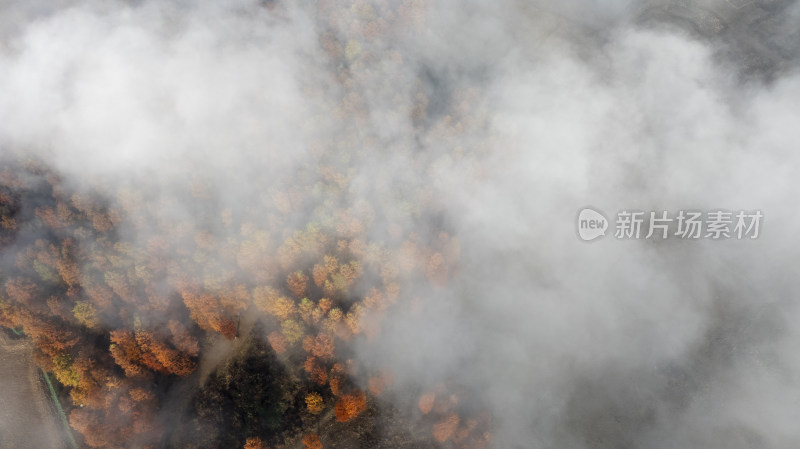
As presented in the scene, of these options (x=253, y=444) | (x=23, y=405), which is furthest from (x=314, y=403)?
(x=23, y=405)

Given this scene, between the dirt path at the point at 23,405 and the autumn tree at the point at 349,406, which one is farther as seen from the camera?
the autumn tree at the point at 349,406

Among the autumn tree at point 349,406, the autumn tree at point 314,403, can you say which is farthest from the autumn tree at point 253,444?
the autumn tree at point 349,406

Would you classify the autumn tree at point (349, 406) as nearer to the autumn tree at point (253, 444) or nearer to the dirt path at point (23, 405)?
the autumn tree at point (253, 444)

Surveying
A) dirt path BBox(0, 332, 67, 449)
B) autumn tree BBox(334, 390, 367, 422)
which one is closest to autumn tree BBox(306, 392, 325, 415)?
autumn tree BBox(334, 390, 367, 422)

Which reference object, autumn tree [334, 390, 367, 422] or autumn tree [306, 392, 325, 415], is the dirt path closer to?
autumn tree [306, 392, 325, 415]

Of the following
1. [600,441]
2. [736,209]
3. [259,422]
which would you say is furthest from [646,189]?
[259,422]

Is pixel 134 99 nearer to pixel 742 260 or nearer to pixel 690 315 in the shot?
pixel 690 315

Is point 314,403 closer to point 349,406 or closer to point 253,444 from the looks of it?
point 349,406

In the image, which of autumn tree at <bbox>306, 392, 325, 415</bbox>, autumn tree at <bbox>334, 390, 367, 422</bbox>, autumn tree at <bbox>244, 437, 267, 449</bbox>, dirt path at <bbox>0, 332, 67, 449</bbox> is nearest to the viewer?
dirt path at <bbox>0, 332, 67, 449</bbox>
